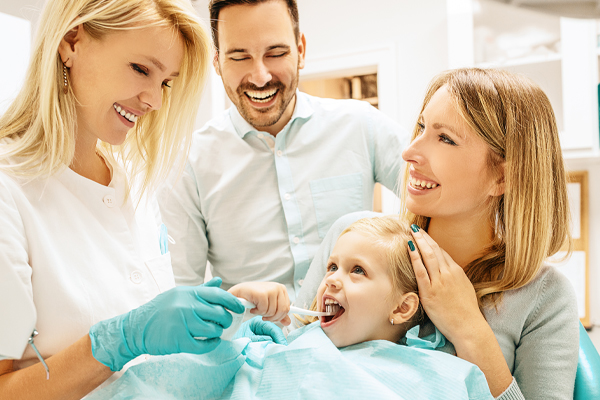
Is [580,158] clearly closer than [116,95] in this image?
No

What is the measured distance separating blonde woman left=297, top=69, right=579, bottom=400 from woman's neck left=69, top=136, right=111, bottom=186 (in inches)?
32.9

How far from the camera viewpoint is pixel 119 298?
1157mm

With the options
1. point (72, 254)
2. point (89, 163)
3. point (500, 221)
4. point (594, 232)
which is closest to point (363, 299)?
point (500, 221)

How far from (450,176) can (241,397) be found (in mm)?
741

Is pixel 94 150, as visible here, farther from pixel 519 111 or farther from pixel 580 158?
pixel 580 158

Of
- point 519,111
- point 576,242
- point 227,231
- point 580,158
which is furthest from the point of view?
point 576,242

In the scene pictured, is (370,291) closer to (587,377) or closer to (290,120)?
(587,377)

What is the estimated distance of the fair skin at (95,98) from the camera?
97 centimetres

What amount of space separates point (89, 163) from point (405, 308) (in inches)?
36.1

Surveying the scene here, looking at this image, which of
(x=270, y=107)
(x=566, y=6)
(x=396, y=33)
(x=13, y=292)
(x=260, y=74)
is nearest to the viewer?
(x=566, y=6)

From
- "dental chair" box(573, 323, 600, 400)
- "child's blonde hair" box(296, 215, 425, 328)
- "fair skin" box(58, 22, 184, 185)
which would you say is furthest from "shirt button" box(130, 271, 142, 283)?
"dental chair" box(573, 323, 600, 400)

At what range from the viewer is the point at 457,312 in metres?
1.17

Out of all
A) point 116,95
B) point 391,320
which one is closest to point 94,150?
point 116,95

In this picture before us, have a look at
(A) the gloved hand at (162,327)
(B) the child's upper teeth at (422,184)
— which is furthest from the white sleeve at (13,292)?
(B) the child's upper teeth at (422,184)
